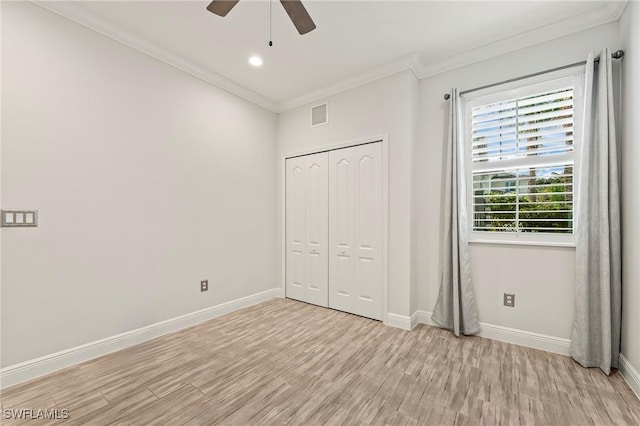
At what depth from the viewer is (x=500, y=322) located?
109 inches

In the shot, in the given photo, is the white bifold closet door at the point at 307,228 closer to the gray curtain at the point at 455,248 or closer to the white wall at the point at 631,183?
the gray curtain at the point at 455,248

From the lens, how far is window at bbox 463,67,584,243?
8.27 ft

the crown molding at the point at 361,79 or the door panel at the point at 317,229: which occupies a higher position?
the crown molding at the point at 361,79

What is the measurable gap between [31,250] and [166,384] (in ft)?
4.84

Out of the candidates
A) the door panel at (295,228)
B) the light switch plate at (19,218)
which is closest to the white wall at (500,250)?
the door panel at (295,228)

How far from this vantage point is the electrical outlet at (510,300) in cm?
271

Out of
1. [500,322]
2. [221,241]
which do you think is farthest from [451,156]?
[221,241]

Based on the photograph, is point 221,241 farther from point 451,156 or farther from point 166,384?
point 451,156

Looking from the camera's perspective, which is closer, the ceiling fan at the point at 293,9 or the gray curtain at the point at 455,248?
the ceiling fan at the point at 293,9

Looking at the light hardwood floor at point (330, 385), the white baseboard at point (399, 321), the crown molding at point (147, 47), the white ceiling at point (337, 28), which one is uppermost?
the white ceiling at point (337, 28)

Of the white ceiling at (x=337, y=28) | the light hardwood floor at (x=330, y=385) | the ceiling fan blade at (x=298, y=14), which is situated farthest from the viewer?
the white ceiling at (x=337, y=28)

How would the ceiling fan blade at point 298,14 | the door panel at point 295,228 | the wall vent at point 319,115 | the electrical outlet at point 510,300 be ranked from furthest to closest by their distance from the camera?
1. the door panel at point 295,228
2. the wall vent at point 319,115
3. the electrical outlet at point 510,300
4. the ceiling fan blade at point 298,14

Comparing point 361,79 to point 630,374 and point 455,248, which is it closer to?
point 455,248

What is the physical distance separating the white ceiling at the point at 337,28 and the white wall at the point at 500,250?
0.16 meters
